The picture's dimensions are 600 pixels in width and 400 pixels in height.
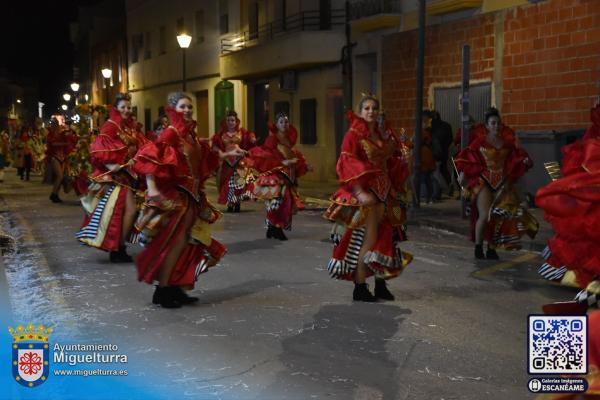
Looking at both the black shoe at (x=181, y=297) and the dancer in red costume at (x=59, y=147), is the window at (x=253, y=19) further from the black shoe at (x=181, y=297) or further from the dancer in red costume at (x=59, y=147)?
the black shoe at (x=181, y=297)

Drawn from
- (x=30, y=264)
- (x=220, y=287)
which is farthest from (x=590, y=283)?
(x=30, y=264)

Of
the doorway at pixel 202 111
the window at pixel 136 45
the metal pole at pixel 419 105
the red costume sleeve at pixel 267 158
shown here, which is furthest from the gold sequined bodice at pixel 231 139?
the window at pixel 136 45

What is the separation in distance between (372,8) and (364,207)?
1513 centimetres

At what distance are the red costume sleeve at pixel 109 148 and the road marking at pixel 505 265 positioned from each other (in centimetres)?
413

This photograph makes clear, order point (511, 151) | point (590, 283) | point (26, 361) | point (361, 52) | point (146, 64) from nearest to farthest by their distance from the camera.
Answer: point (26, 361) → point (590, 283) → point (511, 151) → point (361, 52) → point (146, 64)

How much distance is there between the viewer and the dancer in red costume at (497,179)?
30.4 ft

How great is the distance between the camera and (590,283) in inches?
204

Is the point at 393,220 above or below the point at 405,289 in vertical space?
above

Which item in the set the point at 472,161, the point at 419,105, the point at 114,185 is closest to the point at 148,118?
the point at 419,105

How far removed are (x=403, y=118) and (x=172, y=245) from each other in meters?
14.3

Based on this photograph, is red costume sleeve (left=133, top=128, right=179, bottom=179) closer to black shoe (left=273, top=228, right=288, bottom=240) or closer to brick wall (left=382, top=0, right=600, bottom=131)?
black shoe (left=273, top=228, right=288, bottom=240)

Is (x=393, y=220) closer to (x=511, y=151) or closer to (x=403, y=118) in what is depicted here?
(x=511, y=151)

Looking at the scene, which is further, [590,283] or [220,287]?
[220,287]

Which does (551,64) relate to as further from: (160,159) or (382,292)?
(160,159)
